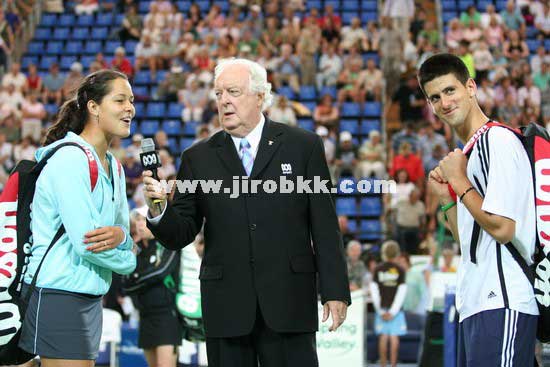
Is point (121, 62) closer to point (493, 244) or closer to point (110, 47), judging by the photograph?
point (110, 47)

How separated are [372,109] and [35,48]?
8079 millimetres

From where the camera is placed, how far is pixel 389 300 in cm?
1112

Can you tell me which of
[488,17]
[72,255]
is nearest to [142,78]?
[488,17]

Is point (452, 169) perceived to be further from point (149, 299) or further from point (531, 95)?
point (531, 95)

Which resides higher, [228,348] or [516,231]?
[516,231]

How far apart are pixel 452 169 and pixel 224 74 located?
1197 mm

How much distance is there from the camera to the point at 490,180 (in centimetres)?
389

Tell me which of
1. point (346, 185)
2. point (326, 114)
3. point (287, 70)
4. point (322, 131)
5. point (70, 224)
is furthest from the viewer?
point (287, 70)

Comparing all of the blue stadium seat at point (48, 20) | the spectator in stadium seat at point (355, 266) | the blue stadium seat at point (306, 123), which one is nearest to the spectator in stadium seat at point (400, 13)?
the blue stadium seat at point (306, 123)

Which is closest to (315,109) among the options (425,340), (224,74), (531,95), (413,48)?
(413,48)

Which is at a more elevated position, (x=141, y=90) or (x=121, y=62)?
(x=121, y=62)

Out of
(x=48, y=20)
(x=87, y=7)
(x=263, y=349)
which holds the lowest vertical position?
(x=263, y=349)

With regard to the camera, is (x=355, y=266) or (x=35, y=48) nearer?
(x=355, y=266)

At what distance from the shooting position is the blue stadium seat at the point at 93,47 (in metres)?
19.4
